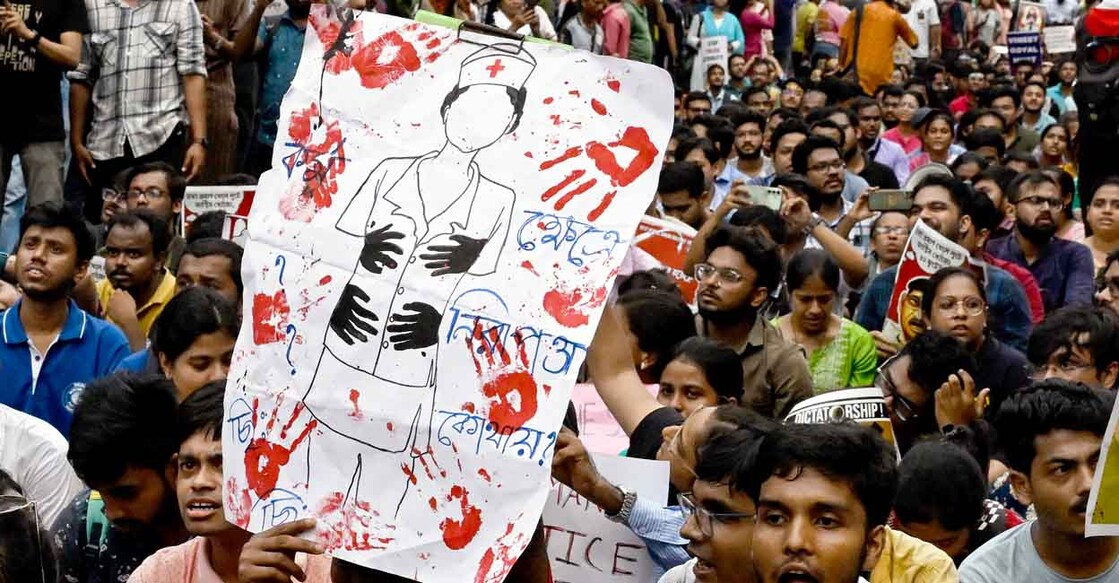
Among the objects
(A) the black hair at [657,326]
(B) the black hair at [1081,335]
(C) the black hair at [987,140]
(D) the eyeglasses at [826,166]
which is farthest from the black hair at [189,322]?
(C) the black hair at [987,140]

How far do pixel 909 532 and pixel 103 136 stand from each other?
633cm

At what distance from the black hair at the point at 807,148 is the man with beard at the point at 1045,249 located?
4.14ft

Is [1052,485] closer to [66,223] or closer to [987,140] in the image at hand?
[66,223]

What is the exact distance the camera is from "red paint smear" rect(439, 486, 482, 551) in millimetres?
3443

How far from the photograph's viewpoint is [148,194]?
9336 mm

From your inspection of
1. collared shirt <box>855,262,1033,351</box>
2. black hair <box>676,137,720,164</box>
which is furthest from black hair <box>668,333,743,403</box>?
black hair <box>676,137,720,164</box>

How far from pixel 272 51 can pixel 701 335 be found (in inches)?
198

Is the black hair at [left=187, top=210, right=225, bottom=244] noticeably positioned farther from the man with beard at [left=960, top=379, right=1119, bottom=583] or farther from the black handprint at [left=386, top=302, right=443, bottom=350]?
the black handprint at [left=386, top=302, right=443, bottom=350]

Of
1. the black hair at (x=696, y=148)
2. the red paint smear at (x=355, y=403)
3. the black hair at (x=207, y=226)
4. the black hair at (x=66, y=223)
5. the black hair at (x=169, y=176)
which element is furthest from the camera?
the black hair at (x=696, y=148)

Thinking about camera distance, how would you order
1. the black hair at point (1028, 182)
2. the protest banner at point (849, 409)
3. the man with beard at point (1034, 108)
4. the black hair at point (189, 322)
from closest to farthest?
1. the protest banner at point (849, 409)
2. the black hair at point (189, 322)
3. the black hair at point (1028, 182)
4. the man with beard at point (1034, 108)

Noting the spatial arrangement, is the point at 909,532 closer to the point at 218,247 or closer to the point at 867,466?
the point at 867,466

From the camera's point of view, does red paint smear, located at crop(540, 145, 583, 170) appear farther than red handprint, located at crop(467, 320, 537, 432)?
Yes

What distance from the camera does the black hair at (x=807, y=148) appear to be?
1123 centimetres

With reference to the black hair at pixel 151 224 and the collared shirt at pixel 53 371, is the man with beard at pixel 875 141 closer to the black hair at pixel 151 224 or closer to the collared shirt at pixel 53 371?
the black hair at pixel 151 224
